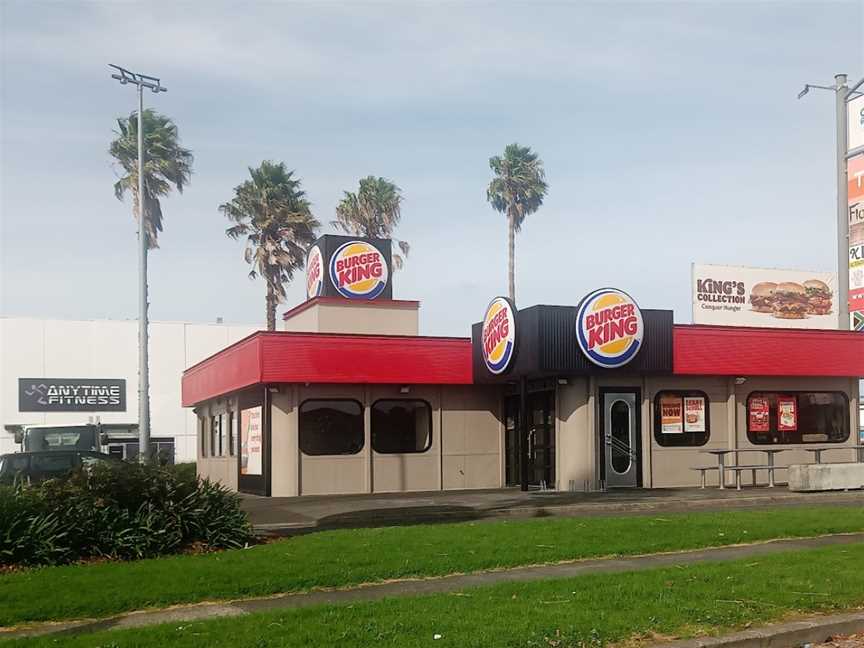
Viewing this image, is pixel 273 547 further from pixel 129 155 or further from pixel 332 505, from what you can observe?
pixel 129 155

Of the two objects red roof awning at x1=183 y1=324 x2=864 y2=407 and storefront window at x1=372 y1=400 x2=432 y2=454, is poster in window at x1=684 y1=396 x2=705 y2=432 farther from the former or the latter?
storefront window at x1=372 y1=400 x2=432 y2=454

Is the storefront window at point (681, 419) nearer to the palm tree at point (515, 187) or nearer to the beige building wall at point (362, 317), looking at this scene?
the beige building wall at point (362, 317)

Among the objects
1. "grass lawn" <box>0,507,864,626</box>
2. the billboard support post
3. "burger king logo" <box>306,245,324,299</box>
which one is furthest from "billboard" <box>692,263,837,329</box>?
"grass lawn" <box>0,507,864,626</box>

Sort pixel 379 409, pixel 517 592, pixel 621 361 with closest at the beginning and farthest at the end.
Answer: pixel 517 592
pixel 621 361
pixel 379 409

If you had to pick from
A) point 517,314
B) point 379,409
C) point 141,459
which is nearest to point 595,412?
point 517,314

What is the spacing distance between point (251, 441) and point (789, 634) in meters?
18.7

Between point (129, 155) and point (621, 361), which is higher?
point (129, 155)

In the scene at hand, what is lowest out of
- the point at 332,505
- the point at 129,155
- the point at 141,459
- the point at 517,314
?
the point at 332,505

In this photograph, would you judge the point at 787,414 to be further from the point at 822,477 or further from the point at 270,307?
the point at 270,307

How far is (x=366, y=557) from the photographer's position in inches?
480

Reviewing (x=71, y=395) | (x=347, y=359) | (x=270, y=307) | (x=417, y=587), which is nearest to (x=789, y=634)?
(x=417, y=587)

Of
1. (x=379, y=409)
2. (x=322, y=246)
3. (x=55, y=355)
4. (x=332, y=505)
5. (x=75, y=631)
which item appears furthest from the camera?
(x=55, y=355)

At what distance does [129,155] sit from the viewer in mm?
55781

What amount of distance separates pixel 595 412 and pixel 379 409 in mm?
5140
